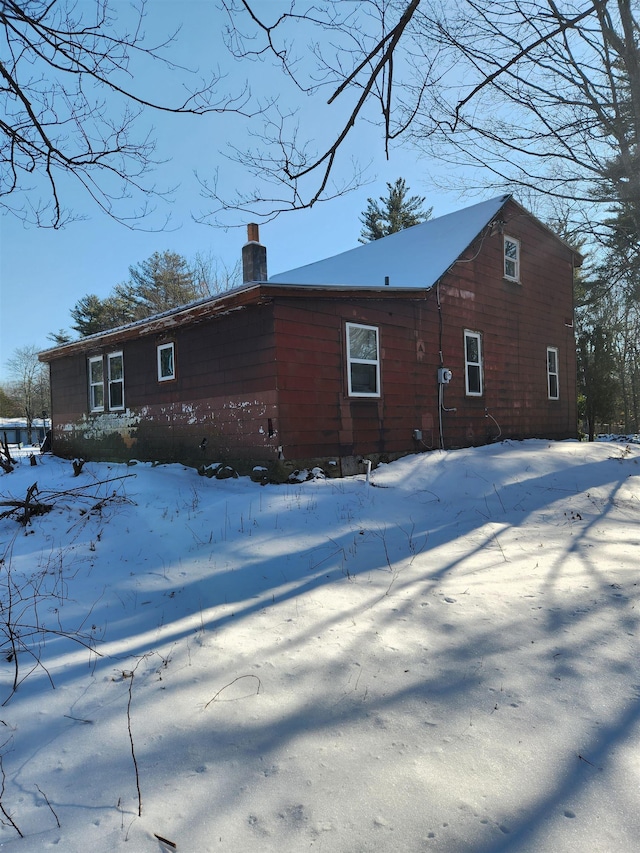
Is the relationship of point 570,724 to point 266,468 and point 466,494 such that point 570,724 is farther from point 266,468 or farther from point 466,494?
point 266,468

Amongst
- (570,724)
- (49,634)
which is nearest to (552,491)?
(570,724)

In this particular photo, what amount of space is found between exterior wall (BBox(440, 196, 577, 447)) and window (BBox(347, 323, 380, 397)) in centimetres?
249

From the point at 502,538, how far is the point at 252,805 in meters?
4.40

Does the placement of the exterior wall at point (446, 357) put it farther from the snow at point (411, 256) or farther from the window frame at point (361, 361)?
the snow at point (411, 256)

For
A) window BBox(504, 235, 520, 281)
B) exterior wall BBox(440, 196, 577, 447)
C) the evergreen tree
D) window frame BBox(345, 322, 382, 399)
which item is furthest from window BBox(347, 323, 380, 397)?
the evergreen tree

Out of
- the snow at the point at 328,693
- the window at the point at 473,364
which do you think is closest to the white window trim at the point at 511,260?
the window at the point at 473,364

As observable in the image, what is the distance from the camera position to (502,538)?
18.3 feet

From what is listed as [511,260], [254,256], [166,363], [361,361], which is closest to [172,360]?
[166,363]

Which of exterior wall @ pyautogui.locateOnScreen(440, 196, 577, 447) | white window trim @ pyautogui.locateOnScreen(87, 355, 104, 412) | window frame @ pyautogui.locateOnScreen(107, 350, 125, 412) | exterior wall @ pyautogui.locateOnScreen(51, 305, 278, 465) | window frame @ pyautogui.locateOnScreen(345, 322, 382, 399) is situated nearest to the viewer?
exterior wall @ pyautogui.locateOnScreen(51, 305, 278, 465)

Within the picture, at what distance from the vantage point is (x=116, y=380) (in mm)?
12961

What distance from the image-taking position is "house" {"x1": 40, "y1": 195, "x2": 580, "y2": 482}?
910 centimetres

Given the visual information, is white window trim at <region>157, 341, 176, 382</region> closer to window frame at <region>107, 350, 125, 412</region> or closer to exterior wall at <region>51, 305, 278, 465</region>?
exterior wall at <region>51, 305, 278, 465</region>


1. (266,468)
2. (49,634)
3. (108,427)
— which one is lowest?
(49,634)

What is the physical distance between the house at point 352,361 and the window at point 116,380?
55mm
